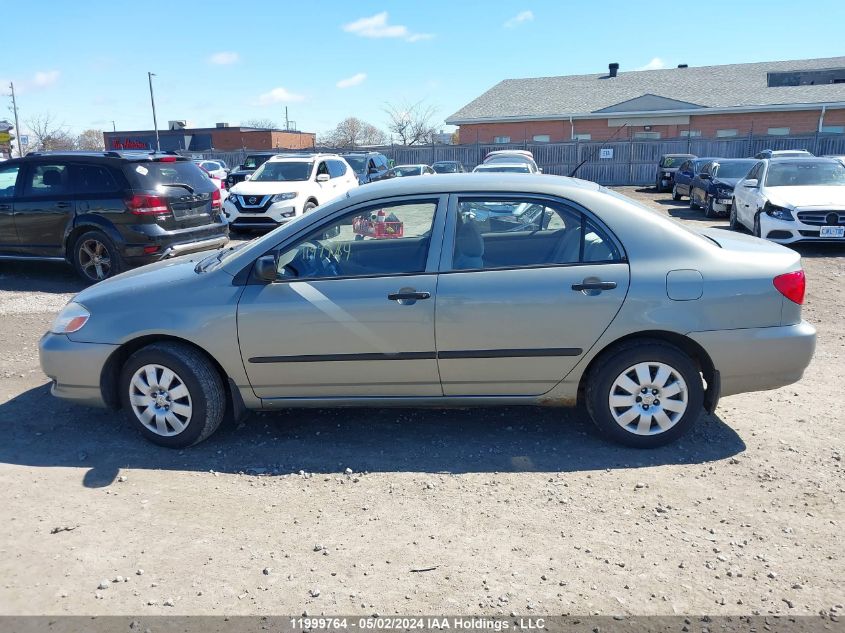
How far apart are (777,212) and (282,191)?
9.30 metres

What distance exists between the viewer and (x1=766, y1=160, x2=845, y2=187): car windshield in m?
12.2

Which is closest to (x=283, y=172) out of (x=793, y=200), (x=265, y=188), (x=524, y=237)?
(x=265, y=188)

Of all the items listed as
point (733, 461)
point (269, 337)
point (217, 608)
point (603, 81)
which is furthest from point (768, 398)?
point (603, 81)

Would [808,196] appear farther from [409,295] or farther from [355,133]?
[355,133]

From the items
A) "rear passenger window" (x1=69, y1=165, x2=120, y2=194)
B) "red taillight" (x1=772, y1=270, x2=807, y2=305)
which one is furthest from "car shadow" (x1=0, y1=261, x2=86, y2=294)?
"red taillight" (x1=772, y1=270, x2=807, y2=305)

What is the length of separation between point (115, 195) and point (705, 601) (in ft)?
28.2

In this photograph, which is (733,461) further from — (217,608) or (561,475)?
(217,608)

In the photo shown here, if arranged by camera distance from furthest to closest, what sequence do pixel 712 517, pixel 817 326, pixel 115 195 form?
pixel 115 195, pixel 817 326, pixel 712 517

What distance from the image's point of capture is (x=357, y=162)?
70.8 ft

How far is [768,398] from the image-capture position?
5082 millimetres

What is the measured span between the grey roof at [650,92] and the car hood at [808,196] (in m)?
26.1

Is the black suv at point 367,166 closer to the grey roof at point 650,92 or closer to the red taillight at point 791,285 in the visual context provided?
the red taillight at point 791,285

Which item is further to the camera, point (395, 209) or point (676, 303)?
point (395, 209)

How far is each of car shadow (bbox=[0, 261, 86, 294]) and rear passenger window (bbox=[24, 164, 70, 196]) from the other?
39.4 inches
